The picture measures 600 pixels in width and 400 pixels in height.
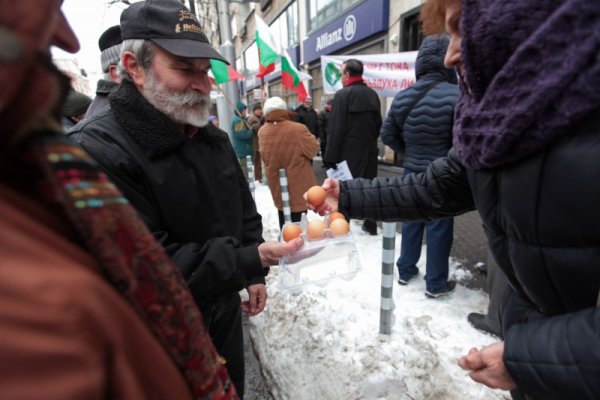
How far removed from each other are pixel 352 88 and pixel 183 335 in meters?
4.23

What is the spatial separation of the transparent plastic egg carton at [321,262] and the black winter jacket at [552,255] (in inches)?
38.0

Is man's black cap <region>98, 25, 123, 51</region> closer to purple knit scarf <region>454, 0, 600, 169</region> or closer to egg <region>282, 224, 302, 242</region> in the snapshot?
egg <region>282, 224, 302, 242</region>

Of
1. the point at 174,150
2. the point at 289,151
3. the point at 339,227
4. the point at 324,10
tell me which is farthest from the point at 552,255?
the point at 324,10

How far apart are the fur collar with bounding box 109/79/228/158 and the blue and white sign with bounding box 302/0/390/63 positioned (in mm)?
9467

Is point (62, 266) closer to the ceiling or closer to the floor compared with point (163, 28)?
closer to the floor

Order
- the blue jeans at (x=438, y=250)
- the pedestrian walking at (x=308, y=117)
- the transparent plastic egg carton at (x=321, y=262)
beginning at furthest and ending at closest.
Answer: the pedestrian walking at (x=308, y=117) → the blue jeans at (x=438, y=250) → the transparent plastic egg carton at (x=321, y=262)

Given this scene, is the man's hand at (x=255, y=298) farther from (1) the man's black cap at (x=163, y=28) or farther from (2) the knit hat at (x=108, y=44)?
(2) the knit hat at (x=108, y=44)

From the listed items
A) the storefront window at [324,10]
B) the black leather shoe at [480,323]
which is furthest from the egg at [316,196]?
the storefront window at [324,10]

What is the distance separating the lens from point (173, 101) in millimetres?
1536

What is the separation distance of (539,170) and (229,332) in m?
1.66

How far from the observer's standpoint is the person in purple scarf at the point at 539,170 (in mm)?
755

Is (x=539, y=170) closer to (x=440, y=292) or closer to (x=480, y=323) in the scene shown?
(x=480, y=323)

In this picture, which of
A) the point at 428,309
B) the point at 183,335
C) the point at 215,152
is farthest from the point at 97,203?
the point at 428,309

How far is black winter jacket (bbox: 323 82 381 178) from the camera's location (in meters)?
4.43
